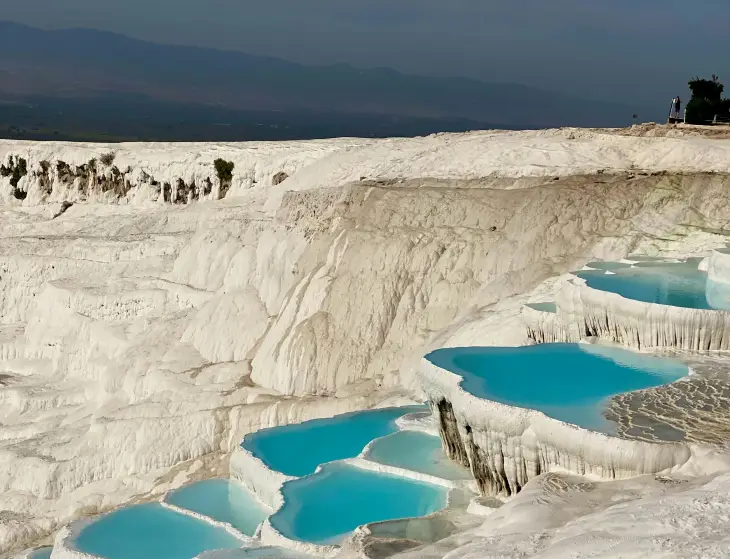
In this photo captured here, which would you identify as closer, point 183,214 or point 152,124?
point 183,214

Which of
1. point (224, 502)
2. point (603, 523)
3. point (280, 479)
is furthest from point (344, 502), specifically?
point (603, 523)

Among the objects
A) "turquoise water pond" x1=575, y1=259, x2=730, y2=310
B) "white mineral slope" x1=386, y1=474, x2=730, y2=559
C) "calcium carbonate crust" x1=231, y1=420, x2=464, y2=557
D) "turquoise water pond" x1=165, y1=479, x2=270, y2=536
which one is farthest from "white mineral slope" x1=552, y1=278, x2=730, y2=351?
"turquoise water pond" x1=165, y1=479, x2=270, y2=536

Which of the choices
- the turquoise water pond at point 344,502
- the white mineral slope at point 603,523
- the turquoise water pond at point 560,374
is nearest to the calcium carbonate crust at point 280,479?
the turquoise water pond at point 344,502

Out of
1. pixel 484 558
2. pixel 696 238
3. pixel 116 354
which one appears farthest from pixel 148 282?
pixel 484 558

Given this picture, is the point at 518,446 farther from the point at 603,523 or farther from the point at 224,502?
the point at 224,502

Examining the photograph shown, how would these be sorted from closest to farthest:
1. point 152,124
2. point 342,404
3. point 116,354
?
point 342,404 → point 116,354 → point 152,124

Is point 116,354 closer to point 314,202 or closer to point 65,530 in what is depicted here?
point 314,202

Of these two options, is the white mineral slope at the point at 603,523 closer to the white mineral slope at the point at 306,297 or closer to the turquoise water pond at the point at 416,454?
the turquoise water pond at the point at 416,454

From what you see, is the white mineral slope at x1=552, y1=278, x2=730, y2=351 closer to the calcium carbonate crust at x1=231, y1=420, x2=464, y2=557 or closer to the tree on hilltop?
the calcium carbonate crust at x1=231, y1=420, x2=464, y2=557
